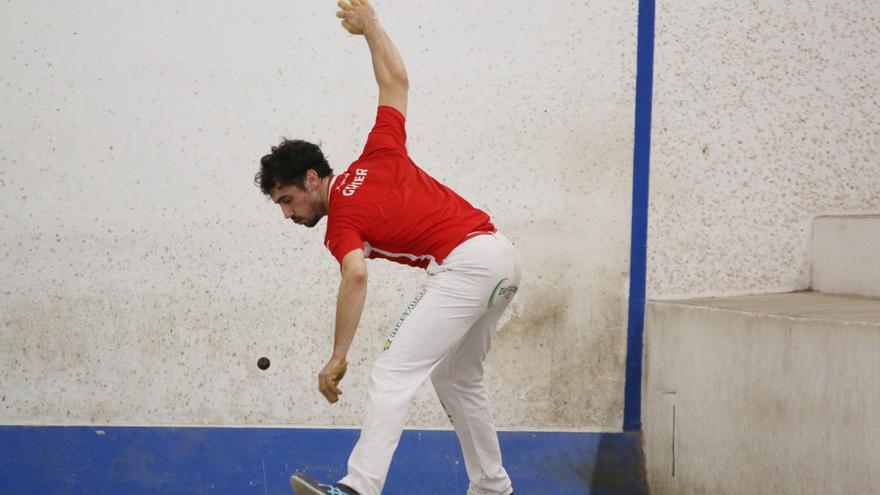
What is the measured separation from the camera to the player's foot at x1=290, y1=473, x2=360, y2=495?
Result: 267 cm

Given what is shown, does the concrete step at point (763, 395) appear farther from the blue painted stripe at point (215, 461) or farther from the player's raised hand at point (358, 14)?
the player's raised hand at point (358, 14)

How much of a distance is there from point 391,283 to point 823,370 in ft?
5.60

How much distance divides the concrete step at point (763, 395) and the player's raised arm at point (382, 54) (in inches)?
54.3

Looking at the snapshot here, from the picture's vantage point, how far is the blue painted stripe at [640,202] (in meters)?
4.03

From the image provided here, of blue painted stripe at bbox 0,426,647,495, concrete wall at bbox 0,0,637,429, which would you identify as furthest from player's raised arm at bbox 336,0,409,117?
blue painted stripe at bbox 0,426,647,495

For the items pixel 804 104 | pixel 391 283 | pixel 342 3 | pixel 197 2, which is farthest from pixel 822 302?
pixel 197 2

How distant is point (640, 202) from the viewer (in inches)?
159

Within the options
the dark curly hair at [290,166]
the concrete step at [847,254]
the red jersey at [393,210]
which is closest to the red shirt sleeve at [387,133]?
the red jersey at [393,210]

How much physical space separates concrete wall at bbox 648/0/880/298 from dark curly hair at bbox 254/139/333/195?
62.2 inches

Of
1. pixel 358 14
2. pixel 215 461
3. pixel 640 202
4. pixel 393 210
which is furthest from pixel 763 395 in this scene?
pixel 215 461

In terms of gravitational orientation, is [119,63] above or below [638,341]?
above

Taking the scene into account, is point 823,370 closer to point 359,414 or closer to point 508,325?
point 508,325

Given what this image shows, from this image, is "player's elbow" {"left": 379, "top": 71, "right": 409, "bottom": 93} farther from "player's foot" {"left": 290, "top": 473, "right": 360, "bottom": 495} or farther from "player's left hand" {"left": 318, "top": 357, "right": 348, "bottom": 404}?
"player's foot" {"left": 290, "top": 473, "right": 360, "bottom": 495}

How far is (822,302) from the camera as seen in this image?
352 centimetres
